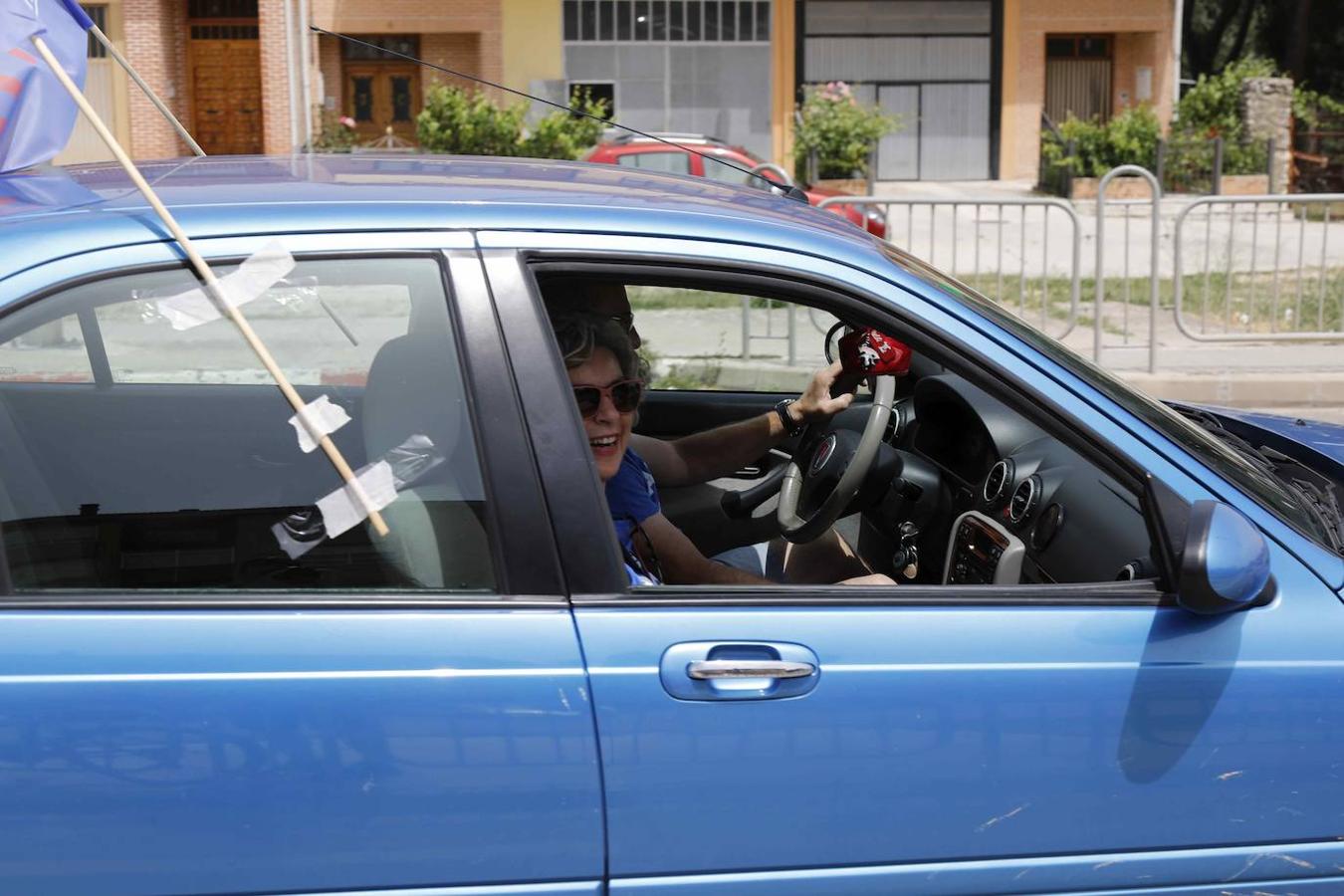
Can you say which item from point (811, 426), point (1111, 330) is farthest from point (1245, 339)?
point (811, 426)

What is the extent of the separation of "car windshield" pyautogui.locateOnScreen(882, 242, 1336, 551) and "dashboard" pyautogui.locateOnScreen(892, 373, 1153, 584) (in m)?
0.15

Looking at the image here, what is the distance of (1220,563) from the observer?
2391mm

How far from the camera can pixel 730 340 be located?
10.8m

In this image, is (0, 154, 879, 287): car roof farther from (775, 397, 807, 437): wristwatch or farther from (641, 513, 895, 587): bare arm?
(775, 397, 807, 437): wristwatch

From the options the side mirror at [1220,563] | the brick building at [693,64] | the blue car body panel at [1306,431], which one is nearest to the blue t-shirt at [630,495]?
the side mirror at [1220,563]

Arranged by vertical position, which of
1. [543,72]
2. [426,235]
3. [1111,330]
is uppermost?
[543,72]

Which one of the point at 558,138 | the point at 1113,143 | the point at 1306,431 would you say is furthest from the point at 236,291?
the point at 1113,143

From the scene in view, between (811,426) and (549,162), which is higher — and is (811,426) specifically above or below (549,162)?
below

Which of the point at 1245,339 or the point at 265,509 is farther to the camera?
the point at 1245,339

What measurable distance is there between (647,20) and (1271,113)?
12.0m

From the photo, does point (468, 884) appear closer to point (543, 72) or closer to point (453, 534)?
point (453, 534)

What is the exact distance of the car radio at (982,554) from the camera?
2.99 metres

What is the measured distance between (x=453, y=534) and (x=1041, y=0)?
31712mm

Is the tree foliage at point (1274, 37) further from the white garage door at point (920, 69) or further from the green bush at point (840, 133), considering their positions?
the green bush at point (840, 133)
